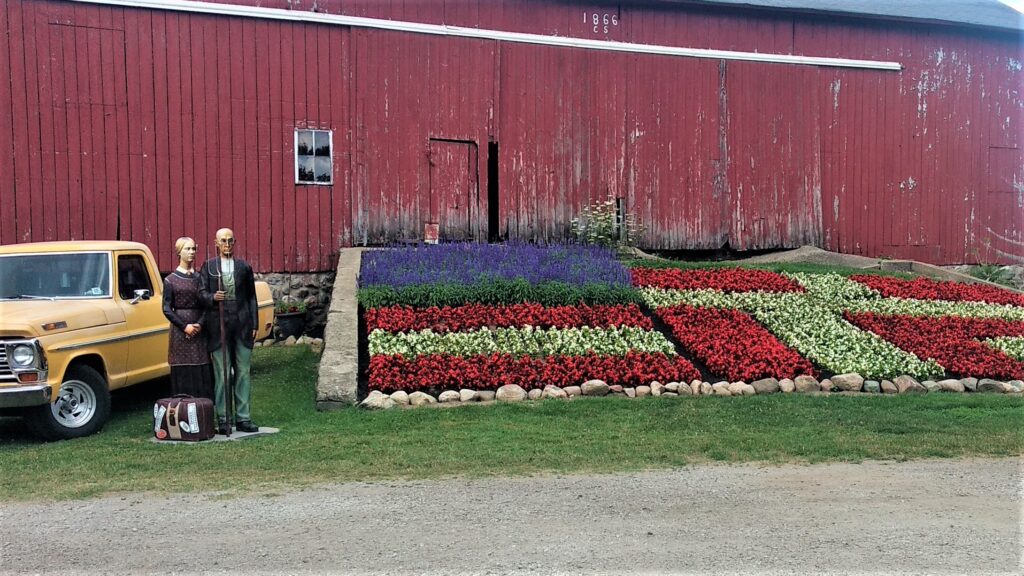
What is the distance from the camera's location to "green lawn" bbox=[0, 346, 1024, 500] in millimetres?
6723

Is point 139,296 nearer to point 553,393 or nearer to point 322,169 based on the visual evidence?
point 553,393

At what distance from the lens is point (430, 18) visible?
16.7 meters

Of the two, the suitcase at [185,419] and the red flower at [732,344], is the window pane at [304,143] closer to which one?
the red flower at [732,344]

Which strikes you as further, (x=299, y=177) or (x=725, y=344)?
(x=299, y=177)

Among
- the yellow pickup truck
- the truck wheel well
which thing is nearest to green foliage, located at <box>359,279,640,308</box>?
the yellow pickup truck

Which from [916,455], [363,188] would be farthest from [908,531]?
[363,188]

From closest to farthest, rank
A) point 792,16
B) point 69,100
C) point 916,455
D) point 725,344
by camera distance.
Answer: point 916,455 → point 725,344 → point 69,100 → point 792,16

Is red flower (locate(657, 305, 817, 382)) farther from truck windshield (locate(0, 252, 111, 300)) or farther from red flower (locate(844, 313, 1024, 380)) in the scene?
truck windshield (locate(0, 252, 111, 300))

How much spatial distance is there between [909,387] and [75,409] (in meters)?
9.19

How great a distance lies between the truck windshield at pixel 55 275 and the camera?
8.88m

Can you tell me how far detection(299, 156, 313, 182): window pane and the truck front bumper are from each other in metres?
8.76

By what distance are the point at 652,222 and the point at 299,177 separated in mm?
7226

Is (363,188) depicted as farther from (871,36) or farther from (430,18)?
(871,36)

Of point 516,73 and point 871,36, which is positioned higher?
point 871,36
